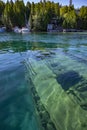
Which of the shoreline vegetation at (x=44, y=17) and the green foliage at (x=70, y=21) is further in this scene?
the shoreline vegetation at (x=44, y=17)

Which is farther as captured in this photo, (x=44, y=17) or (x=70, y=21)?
(x=44, y=17)

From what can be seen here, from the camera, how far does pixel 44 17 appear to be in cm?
8162

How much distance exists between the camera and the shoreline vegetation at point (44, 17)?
259 ft

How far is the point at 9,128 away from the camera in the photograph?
5.63 m

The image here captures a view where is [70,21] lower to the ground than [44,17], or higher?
lower

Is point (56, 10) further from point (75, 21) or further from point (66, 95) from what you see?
point (66, 95)

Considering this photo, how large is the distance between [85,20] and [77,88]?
74.3m

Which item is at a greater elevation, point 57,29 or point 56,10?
point 56,10

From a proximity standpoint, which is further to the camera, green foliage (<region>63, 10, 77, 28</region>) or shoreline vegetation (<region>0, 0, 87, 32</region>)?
shoreline vegetation (<region>0, 0, 87, 32</region>)

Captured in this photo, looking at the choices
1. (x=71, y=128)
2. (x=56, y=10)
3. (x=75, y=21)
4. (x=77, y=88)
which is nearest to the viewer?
(x=71, y=128)

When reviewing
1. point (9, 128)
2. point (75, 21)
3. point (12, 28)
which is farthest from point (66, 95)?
point (12, 28)

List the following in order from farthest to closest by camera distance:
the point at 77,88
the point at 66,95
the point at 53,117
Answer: the point at 77,88 → the point at 66,95 → the point at 53,117

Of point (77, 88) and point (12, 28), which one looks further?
point (12, 28)

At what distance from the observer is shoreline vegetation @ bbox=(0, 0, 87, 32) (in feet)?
259
